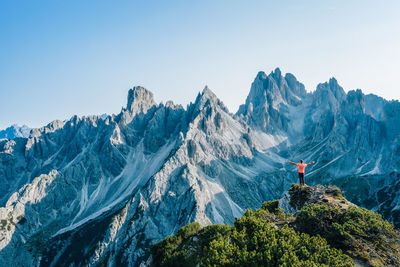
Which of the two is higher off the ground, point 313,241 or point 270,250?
point 270,250

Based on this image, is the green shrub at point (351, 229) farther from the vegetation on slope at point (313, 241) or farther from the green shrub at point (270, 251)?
the green shrub at point (270, 251)

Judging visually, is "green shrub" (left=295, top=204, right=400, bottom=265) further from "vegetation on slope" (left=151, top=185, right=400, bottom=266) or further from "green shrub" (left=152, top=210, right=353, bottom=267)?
"green shrub" (left=152, top=210, right=353, bottom=267)

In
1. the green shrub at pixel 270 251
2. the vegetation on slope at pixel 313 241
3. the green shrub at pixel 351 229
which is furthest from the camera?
the green shrub at pixel 351 229

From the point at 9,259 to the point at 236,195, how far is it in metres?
153

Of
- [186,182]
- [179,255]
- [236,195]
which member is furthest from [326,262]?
[236,195]

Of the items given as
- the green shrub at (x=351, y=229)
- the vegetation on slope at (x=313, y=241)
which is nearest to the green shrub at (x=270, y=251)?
the vegetation on slope at (x=313, y=241)

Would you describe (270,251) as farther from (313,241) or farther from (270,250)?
(313,241)

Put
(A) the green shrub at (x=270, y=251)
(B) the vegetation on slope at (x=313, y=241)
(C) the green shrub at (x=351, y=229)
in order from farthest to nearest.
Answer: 1. (C) the green shrub at (x=351, y=229)
2. (B) the vegetation on slope at (x=313, y=241)
3. (A) the green shrub at (x=270, y=251)

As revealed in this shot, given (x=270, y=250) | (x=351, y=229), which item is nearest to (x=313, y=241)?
(x=270, y=250)

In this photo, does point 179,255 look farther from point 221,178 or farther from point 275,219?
point 221,178

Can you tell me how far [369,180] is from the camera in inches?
7013

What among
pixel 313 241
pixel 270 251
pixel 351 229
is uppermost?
pixel 270 251

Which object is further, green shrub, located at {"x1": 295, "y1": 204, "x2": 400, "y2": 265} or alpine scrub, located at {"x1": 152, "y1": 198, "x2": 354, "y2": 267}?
green shrub, located at {"x1": 295, "y1": 204, "x2": 400, "y2": 265}

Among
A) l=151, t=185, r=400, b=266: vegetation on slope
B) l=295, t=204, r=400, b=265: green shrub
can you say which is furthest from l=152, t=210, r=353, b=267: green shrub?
l=295, t=204, r=400, b=265: green shrub
